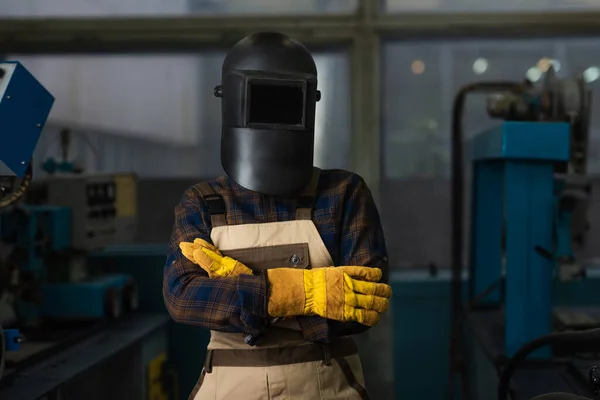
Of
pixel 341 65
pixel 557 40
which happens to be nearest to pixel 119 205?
pixel 341 65

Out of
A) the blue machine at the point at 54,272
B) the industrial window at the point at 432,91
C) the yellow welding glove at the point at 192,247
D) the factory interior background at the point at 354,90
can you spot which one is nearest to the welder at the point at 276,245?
the yellow welding glove at the point at 192,247

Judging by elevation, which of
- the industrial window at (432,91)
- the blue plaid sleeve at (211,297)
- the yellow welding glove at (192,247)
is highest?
the industrial window at (432,91)

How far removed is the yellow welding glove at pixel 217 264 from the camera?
135cm

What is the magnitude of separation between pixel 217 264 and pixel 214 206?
0.50ft

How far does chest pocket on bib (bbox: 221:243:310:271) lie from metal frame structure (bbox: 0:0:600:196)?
61.2 inches

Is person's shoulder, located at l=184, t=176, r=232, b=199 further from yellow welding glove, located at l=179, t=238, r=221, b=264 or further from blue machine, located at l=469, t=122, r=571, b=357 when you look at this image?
blue machine, located at l=469, t=122, r=571, b=357

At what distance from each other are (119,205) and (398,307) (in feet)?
4.25

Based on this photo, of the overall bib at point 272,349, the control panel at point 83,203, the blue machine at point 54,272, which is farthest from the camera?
the control panel at point 83,203

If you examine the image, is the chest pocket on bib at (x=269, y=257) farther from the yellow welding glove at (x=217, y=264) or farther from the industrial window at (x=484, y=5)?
the industrial window at (x=484, y=5)

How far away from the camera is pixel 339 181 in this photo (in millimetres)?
1528

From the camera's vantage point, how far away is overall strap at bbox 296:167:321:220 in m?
1.47

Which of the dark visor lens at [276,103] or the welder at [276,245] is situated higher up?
the dark visor lens at [276,103]

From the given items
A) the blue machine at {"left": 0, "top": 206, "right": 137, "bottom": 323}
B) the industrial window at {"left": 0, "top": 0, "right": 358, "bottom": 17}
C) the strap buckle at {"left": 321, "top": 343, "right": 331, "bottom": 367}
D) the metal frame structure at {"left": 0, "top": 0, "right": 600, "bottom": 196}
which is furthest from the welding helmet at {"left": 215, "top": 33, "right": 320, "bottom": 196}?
the industrial window at {"left": 0, "top": 0, "right": 358, "bottom": 17}

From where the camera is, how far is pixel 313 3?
3.00 metres
